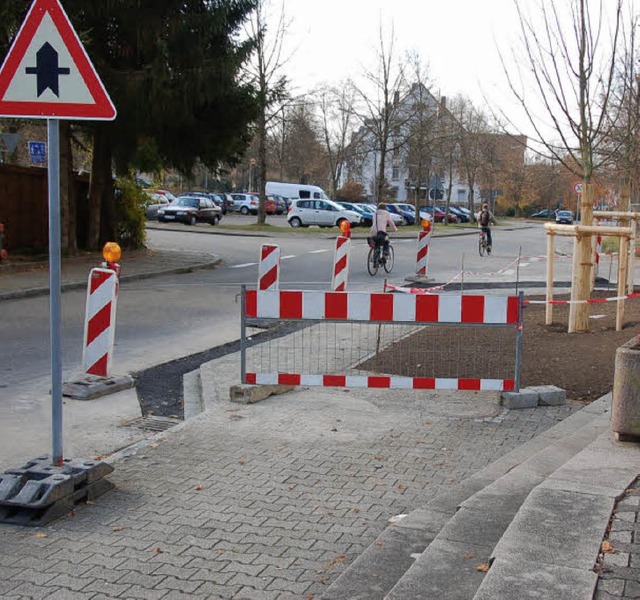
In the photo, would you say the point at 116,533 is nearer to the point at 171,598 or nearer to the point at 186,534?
the point at 186,534

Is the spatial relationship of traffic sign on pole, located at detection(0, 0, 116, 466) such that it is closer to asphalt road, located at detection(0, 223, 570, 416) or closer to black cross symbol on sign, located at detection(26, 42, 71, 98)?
black cross symbol on sign, located at detection(26, 42, 71, 98)

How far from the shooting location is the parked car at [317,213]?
156ft

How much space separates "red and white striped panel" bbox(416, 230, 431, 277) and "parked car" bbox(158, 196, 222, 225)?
25531 millimetres

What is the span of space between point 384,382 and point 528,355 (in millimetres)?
2842

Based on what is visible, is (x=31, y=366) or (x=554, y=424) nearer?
(x=554, y=424)

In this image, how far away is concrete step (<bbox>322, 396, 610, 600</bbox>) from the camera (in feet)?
11.4

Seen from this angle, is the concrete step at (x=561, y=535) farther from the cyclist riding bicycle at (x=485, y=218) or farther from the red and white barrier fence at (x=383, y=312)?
the cyclist riding bicycle at (x=485, y=218)

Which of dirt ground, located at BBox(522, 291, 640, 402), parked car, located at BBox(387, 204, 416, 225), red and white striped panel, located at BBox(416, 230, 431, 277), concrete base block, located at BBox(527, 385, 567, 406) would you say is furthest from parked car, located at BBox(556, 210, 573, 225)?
concrete base block, located at BBox(527, 385, 567, 406)

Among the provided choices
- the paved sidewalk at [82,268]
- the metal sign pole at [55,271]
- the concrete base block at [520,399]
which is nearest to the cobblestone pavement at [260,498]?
the concrete base block at [520,399]

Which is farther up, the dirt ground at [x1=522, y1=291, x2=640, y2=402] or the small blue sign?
the small blue sign

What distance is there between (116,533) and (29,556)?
0.49 metres

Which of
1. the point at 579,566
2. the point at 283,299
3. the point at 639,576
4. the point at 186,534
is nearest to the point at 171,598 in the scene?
the point at 186,534

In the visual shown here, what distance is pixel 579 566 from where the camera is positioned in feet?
11.2

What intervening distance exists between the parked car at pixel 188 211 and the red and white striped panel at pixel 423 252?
83.8ft
